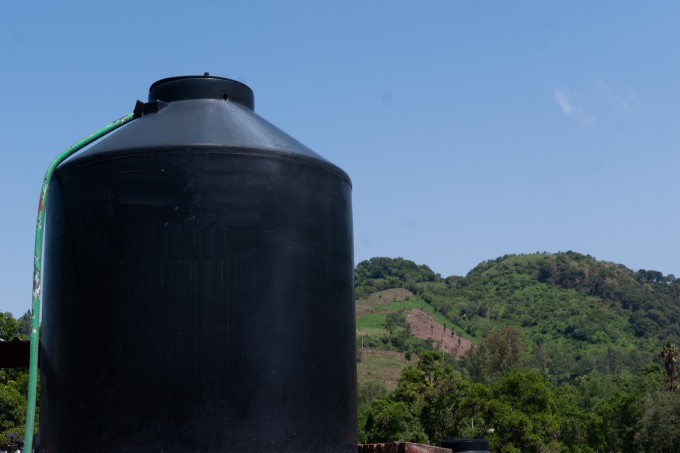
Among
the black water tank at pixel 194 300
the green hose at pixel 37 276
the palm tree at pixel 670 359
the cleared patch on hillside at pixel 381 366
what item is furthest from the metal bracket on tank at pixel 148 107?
the cleared patch on hillside at pixel 381 366

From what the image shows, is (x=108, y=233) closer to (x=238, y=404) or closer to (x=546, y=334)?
(x=238, y=404)

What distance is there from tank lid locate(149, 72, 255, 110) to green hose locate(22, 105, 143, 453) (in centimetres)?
47

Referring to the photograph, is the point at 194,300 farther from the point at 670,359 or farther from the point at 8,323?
the point at 670,359

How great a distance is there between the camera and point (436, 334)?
186m

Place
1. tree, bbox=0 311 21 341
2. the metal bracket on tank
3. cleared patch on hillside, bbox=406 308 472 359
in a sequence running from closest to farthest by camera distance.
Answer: the metal bracket on tank < tree, bbox=0 311 21 341 < cleared patch on hillside, bbox=406 308 472 359

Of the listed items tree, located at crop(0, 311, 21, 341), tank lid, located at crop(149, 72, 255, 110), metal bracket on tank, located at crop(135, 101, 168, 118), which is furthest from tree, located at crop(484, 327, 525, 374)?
metal bracket on tank, located at crop(135, 101, 168, 118)

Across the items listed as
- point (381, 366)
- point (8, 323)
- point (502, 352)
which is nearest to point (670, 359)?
point (502, 352)

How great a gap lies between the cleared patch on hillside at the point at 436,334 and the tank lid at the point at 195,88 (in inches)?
6515

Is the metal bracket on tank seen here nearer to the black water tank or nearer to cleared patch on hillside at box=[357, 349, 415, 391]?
the black water tank

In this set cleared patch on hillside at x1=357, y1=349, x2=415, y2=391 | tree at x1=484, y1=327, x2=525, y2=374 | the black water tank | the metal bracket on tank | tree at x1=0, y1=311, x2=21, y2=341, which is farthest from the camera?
cleared patch on hillside at x1=357, y1=349, x2=415, y2=391

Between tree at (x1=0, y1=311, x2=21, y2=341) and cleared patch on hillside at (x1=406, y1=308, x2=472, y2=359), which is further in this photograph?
cleared patch on hillside at (x1=406, y1=308, x2=472, y2=359)

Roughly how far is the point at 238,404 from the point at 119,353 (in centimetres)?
107

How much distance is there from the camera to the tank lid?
8.17 metres

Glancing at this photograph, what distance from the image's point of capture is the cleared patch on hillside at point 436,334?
177337 millimetres
